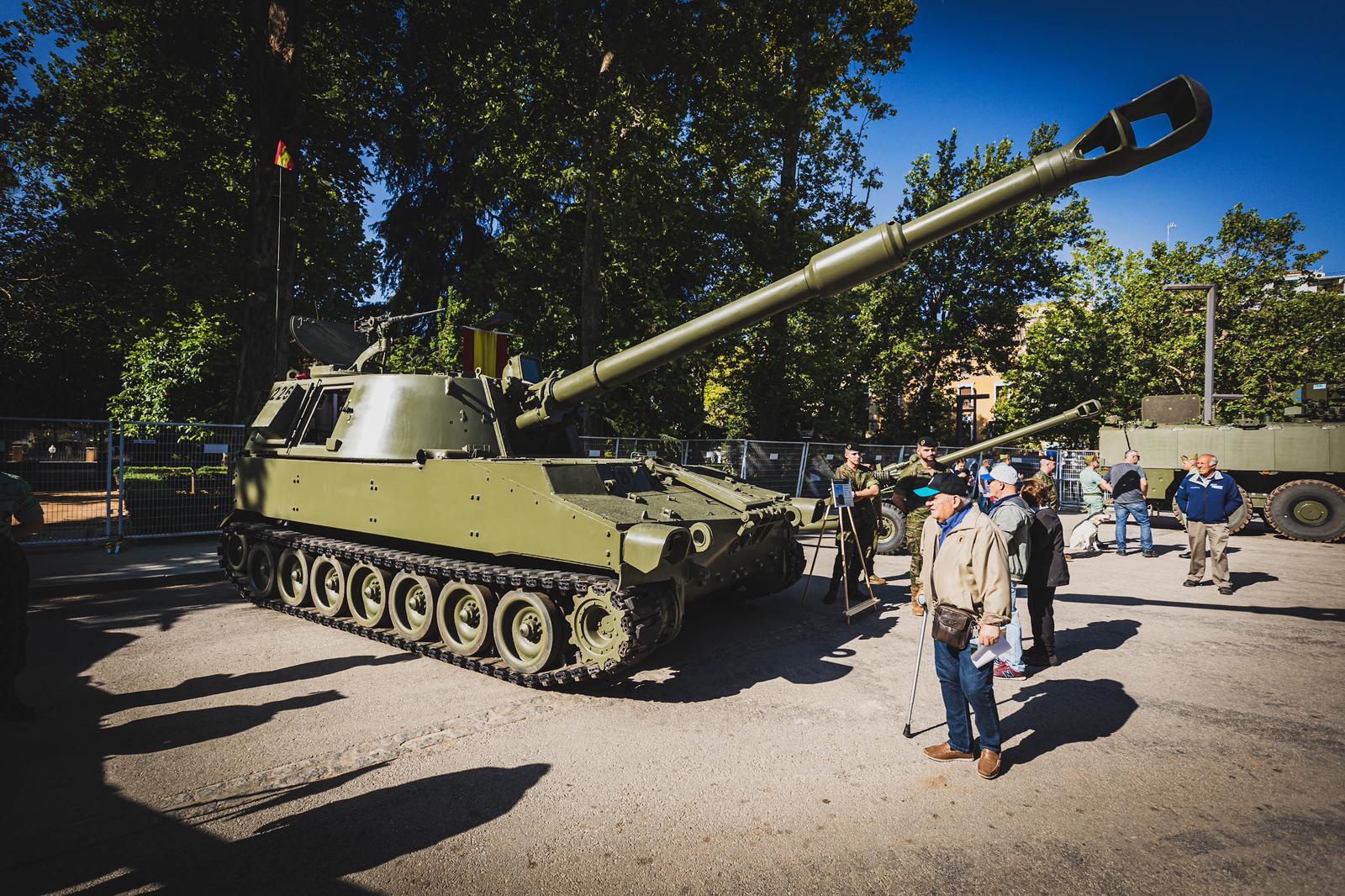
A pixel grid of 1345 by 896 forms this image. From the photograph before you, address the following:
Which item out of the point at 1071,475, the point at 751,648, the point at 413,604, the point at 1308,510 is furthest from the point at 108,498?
the point at 1071,475

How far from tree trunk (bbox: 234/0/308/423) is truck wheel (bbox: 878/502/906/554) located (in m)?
12.2

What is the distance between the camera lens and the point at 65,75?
649 inches

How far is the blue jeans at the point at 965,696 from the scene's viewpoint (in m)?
3.93

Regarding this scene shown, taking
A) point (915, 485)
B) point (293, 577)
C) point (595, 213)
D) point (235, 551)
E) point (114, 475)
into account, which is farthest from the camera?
point (595, 213)

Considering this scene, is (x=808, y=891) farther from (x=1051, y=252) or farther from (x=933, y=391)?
(x=1051, y=252)

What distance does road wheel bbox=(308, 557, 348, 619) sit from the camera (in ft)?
23.4

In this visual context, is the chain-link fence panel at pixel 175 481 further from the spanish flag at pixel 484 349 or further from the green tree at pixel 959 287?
the green tree at pixel 959 287

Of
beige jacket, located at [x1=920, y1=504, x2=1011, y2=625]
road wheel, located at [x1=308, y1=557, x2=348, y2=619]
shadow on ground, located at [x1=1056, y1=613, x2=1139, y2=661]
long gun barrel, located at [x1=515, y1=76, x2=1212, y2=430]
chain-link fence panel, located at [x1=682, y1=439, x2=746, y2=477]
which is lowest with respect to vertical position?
shadow on ground, located at [x1=1056, y1=613, x2=1139, y2=661]

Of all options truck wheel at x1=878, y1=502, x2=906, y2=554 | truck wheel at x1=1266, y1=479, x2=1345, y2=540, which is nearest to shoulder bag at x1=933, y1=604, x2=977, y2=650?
truck wheel at x1=878, y1=502, x2=906, y2=554

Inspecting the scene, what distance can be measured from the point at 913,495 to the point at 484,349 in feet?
33.1

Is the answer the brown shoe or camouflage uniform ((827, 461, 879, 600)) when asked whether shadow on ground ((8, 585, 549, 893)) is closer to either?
the brown shoe

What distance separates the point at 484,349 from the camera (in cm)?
1530

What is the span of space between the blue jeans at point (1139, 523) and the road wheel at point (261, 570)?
544 inches

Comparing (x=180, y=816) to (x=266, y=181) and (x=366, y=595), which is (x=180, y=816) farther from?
(x=266, y=181)
